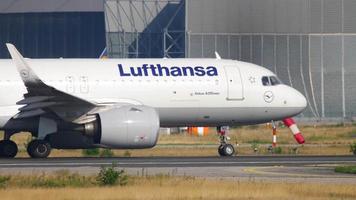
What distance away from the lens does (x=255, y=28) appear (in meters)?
81.1

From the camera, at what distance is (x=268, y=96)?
44.3 meters

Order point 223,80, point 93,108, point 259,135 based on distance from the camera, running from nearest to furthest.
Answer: point 93,108 < point 223,80 < point 259,135

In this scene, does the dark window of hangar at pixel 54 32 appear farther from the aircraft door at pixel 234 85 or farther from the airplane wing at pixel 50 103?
the airplane wing at pixel 50 103

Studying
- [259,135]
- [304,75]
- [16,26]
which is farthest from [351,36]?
[16,26]

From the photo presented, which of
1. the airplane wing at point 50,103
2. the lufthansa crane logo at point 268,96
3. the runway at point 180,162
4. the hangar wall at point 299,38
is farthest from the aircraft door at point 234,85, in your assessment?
the hangar wall at point 299,38

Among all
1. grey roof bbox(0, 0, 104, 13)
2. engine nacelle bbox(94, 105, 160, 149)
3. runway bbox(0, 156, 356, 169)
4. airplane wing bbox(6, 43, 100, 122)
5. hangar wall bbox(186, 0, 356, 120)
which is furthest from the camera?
grey roof bbox(0, 0, 104, 13)

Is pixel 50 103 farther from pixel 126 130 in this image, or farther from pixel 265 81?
pixel 265 81

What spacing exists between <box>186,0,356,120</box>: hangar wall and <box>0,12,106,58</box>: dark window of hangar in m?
25.5

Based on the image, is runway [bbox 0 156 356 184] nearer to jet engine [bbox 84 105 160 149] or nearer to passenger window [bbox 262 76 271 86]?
jet engine [bbox 84 105 160 149]

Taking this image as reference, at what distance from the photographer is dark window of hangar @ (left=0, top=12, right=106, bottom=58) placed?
105 m

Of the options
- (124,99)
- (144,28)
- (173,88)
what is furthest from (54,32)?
(124,99)

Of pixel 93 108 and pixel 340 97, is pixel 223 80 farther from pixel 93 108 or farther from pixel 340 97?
pixel 340 97

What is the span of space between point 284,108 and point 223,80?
2.79m

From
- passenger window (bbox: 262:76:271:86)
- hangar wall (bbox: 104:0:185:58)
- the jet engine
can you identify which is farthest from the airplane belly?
hangar wall (bbox: 104:0:185:58)
